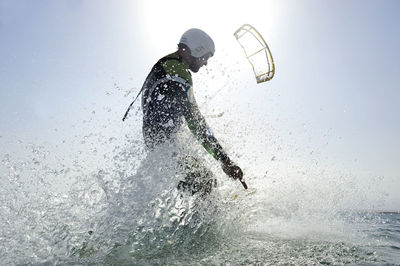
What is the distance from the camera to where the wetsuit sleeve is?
4320mm

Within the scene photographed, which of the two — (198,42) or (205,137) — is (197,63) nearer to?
(198,42)

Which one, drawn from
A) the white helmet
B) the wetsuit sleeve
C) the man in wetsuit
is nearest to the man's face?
the white helmet

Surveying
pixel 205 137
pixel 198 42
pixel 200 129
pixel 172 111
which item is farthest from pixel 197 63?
pixel 205 137

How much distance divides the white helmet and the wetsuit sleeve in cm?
116

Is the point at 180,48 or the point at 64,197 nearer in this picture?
the point at 64,197

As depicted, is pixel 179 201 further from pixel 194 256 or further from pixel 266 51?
pixel 266 51

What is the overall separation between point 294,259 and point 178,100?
279cm

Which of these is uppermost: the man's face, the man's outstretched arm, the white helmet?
the white helmet

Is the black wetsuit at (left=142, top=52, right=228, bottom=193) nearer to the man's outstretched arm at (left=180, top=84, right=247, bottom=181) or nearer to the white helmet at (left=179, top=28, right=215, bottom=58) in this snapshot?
the man's outstretched arm at (left=180, top=84, right=247, bottom=181)

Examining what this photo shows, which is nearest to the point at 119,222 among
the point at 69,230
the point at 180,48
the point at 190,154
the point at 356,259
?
the point at 69,230

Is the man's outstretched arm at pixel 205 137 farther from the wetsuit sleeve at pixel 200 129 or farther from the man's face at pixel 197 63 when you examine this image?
the man's face at pixel 197 63

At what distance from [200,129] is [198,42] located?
6.10ft

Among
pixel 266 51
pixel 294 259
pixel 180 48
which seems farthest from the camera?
pixel 266 51

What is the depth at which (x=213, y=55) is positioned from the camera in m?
5.33
